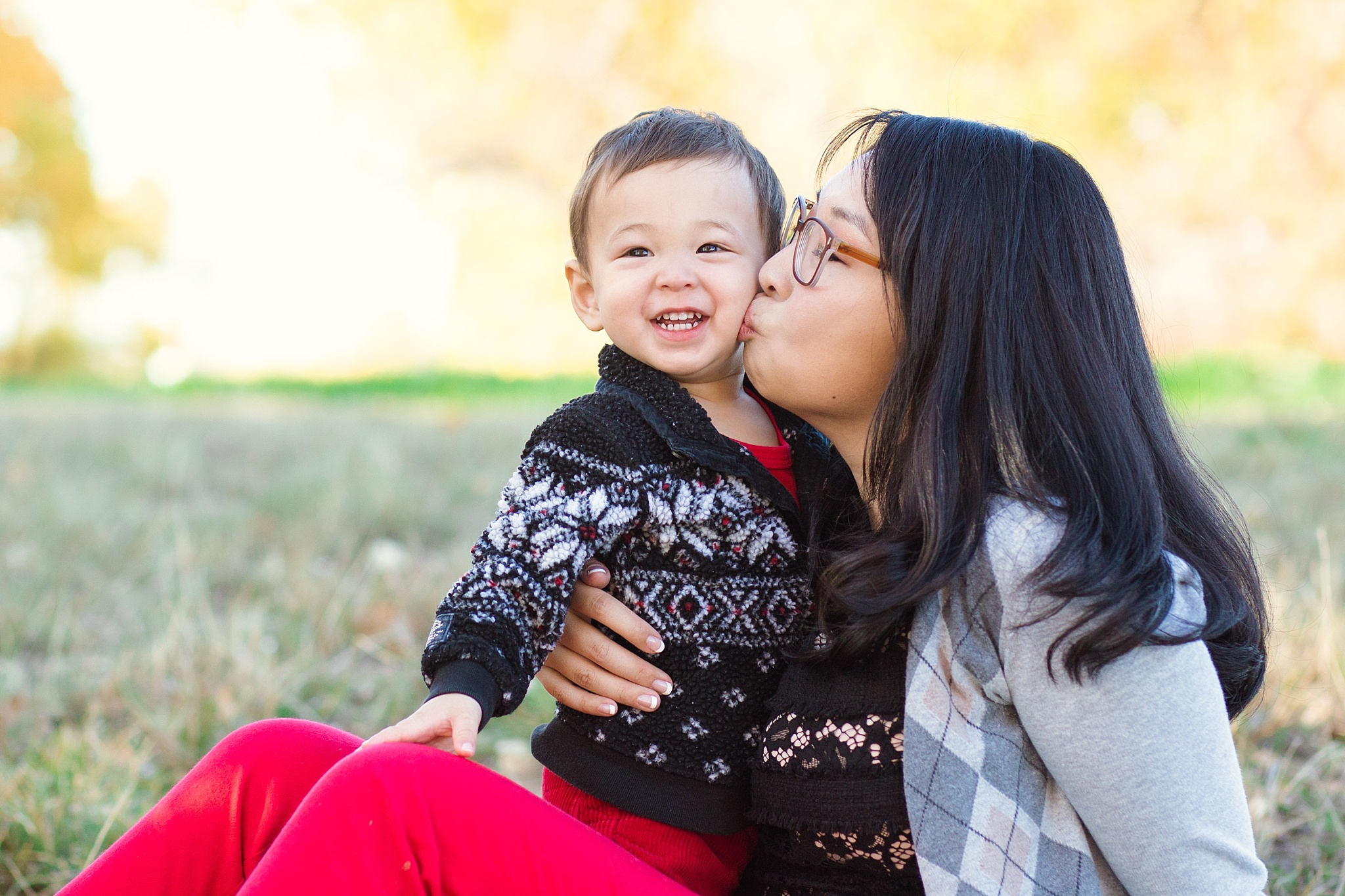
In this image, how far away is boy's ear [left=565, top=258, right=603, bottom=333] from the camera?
1.81m

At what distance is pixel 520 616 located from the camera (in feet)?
4.68

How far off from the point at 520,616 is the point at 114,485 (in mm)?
3751

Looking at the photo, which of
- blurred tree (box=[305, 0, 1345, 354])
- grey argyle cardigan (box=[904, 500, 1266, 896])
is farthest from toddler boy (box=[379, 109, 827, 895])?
blurred tree (box=[305, 0, 1345, 354])

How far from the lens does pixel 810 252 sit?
1.58 m

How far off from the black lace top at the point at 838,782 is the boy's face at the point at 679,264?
50 centimetres

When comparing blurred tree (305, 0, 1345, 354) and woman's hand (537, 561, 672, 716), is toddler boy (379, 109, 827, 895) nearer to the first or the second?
woman's hand (537, 561, 672, 716)

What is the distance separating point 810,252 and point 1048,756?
714 mm

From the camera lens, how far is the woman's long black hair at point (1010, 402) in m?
1.32

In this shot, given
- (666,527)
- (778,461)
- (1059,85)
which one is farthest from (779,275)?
(1059,85)

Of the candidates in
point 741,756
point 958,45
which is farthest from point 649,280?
point 958,45

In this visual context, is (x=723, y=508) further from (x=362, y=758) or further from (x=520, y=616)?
(x=362, y=758)

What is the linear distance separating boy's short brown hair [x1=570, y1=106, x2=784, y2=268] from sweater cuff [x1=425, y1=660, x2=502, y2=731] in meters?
0.71

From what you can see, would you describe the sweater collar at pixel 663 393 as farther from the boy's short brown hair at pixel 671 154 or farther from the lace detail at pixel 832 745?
the lace detail at pixel 832 745

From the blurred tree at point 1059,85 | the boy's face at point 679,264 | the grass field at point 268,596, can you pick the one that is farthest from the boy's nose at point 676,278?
the blurred tree at point 1059,85
